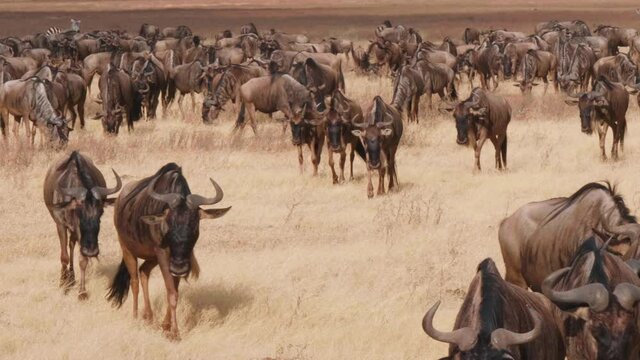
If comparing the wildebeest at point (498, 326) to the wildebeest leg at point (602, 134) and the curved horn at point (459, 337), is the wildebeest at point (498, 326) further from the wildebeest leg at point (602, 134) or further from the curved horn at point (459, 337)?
the wildebeest leg at point (602, 134)

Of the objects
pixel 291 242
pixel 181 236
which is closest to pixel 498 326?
pixel 181 236

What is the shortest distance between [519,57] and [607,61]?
13.4 ft

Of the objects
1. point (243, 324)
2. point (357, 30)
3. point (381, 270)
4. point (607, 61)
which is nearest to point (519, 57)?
point (607, 61)

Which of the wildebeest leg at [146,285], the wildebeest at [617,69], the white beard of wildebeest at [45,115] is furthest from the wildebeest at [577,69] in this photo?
the wildebeest leg at [146,285]

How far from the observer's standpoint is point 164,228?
878 cm

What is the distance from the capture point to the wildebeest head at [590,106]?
18.5 meters

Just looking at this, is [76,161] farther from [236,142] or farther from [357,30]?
[357,30]

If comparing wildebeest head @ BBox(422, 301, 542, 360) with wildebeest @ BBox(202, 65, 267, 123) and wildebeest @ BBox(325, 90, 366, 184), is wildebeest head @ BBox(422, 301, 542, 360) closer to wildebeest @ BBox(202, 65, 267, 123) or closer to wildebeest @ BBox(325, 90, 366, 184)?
wildebeest @ BBox(325, 90, 366, 184)

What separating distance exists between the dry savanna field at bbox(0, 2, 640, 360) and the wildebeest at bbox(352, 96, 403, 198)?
34cm

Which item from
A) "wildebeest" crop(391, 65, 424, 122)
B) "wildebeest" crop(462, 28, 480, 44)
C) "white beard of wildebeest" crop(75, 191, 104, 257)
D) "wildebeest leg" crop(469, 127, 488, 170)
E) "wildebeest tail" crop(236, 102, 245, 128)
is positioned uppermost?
"white beard of wildebeest" crop(75, 191, 104, 257)

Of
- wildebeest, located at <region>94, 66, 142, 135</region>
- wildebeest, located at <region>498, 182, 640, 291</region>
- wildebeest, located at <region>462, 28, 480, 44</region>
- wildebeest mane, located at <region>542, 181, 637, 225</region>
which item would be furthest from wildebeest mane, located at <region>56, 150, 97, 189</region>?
wildebeest, located at <region>462, 28, 480, 44</region>

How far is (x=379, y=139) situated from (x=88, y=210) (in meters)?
6.81

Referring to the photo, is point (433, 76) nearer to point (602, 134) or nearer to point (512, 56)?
point (512, 56)

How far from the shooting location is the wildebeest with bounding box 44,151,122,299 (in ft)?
32.1
